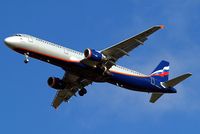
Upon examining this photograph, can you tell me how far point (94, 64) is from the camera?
272 feet

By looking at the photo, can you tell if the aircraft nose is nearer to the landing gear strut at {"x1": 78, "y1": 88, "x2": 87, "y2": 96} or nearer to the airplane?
the airplane

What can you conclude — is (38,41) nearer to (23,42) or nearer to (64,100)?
(23,42)

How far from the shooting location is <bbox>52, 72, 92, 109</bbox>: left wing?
295 ft

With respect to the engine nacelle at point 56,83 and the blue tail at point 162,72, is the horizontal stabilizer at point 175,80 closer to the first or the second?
the blue tail at point 162,72

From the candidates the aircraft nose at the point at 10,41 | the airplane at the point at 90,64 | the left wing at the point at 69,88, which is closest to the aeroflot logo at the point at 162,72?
the airplane at the point at 90,64

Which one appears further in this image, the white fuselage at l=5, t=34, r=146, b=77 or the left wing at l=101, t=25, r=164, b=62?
the white fuselage at l=5, t=34, r=146, b=77

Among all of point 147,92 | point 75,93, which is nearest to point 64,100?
point 75,93

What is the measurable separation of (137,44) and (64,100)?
1938 cm

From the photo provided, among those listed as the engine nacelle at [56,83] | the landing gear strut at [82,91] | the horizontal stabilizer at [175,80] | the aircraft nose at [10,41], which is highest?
the aircraft nose at [10,41]

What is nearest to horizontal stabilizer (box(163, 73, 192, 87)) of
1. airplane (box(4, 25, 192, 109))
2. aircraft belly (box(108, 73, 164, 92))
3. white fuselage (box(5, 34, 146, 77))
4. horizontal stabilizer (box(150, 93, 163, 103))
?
airplane (box(4, 25, 192, 109))

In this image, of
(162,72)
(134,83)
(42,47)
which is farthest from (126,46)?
(162,72)

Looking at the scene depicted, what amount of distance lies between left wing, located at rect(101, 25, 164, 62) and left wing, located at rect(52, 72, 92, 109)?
770 centimetres

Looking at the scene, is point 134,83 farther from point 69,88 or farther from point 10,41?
point 10,41

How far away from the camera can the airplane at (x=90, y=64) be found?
265ft
